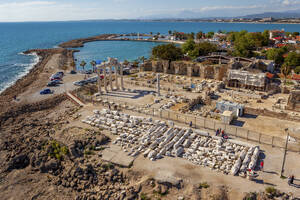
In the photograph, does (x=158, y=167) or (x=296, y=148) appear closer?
(x=158, y=167)

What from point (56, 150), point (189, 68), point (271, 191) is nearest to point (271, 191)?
point (271, 191)

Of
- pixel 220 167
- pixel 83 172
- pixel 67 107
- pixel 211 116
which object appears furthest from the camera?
pixel 67 107

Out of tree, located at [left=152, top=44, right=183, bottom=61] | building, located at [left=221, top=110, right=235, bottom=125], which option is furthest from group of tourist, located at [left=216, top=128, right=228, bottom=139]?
tree, located at [left=152, top=44, right=183, bottom=61]

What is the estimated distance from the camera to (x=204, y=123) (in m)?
33.5

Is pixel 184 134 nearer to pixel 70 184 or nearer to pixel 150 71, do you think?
pixel 70 184

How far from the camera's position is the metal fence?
93.4ft

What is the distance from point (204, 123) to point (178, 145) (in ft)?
21.3

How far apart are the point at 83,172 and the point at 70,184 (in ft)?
5.90

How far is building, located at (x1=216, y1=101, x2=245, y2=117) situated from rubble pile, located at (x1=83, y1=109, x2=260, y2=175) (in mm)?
9766

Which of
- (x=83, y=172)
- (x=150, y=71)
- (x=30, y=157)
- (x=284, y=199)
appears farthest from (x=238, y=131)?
(x=150, y=71)

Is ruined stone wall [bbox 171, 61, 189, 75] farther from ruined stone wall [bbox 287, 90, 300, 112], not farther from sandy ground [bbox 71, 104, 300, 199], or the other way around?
sandy ground [bbox 71, 104, 300, 199]

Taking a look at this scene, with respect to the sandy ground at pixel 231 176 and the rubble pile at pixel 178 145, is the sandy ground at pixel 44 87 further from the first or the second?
the sandy ground at pixel 231 176

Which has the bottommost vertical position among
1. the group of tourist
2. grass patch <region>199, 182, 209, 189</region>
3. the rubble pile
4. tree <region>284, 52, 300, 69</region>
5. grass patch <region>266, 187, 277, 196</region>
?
grass patch <region>199, 182, 209, 189</region>

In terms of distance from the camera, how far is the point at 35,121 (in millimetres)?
39812
